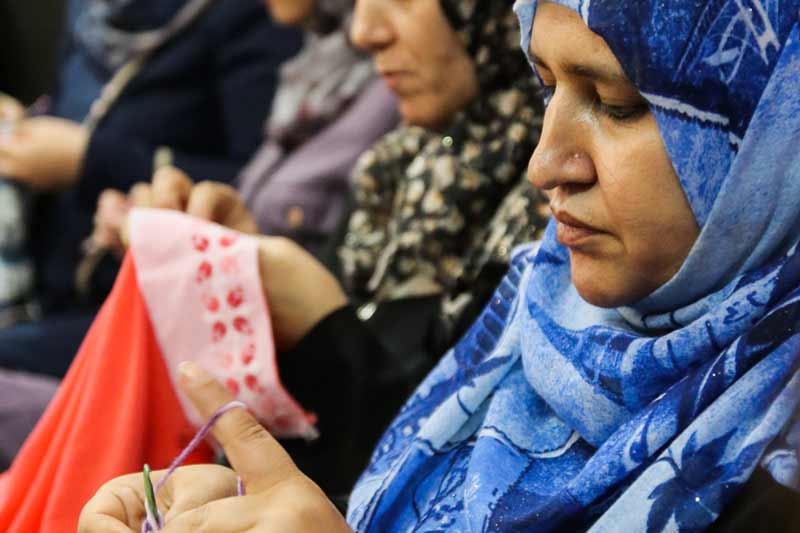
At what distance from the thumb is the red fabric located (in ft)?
0.41

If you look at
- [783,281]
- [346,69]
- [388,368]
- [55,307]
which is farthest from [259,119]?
[783,281]

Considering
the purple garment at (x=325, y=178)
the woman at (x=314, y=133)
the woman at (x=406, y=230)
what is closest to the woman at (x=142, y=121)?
the woman at (x=314, y=133)

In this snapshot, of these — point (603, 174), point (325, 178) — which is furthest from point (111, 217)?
point (603, 174)

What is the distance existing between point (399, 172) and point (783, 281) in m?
0.95

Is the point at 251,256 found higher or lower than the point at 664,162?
lower

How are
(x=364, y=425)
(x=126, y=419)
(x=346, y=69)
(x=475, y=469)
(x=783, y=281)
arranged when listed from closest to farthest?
(x=783, y=281)
(x=475, y=469)
(x=126, y=419)
(x=364, y=425)
(x=346, y=69)

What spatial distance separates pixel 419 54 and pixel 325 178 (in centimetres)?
51

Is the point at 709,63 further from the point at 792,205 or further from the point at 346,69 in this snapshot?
the point at 346,69

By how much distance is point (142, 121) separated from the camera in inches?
90.5

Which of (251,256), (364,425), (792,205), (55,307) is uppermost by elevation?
(792,205)

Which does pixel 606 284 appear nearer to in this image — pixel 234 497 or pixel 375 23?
pixel 234 497

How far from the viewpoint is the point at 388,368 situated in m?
1.30

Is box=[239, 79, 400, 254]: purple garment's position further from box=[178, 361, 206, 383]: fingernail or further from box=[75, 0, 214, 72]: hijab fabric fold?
box=[178, 361, 206, 383]: fingernail

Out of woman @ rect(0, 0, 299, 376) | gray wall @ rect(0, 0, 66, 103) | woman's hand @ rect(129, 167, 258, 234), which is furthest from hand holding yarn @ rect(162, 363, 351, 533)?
gray wall @ rect(0, 0, 66, 103)
